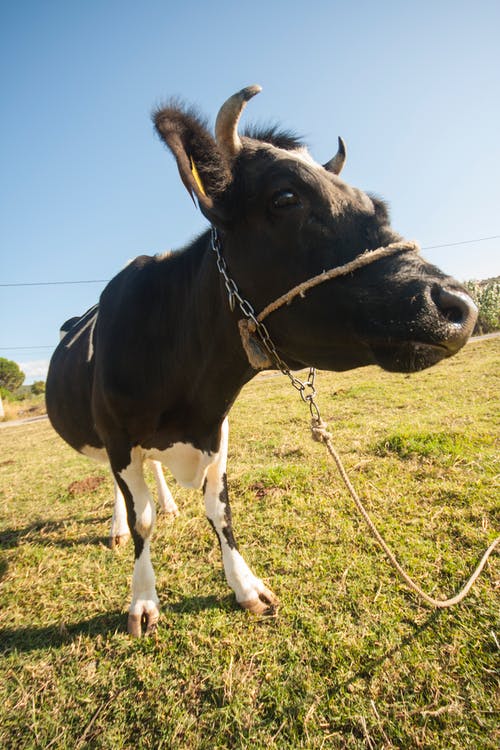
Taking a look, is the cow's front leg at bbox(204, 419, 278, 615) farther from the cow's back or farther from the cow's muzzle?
the cow's muzzle

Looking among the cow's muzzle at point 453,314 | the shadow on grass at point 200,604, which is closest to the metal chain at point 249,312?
the cow's muzzle at point 453,314

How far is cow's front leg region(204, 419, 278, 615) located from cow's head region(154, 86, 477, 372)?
1319mm

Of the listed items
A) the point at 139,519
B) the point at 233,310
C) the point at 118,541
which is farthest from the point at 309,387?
the point at 118,541

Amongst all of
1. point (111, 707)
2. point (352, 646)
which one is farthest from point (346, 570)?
point (111, 707)

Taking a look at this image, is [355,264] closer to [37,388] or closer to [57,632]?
[57,632]

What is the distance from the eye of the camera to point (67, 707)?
76.4 inches

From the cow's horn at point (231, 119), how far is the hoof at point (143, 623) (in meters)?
2.69

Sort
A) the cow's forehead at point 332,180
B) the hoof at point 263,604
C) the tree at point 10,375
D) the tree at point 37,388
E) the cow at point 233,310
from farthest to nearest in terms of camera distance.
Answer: the tree at point 10,375
the tree at point 37,388
the hoof at point 263,604
the cow's forehead at point 332,180
the cow at point 233,310

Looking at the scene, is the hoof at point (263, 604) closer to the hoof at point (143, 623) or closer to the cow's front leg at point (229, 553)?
the cow's front leg at point (229, 553)

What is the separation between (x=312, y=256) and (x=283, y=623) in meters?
2.04

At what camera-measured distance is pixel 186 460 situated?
8.75ft

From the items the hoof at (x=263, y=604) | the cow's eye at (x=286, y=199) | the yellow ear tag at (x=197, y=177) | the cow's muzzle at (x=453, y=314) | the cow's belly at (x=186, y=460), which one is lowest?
the hoof at (x=263, y=604)

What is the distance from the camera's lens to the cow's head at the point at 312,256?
1.39 meters

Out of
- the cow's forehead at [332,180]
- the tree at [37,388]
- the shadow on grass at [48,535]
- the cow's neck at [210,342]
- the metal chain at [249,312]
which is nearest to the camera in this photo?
the cow's forehead at [332,180]
